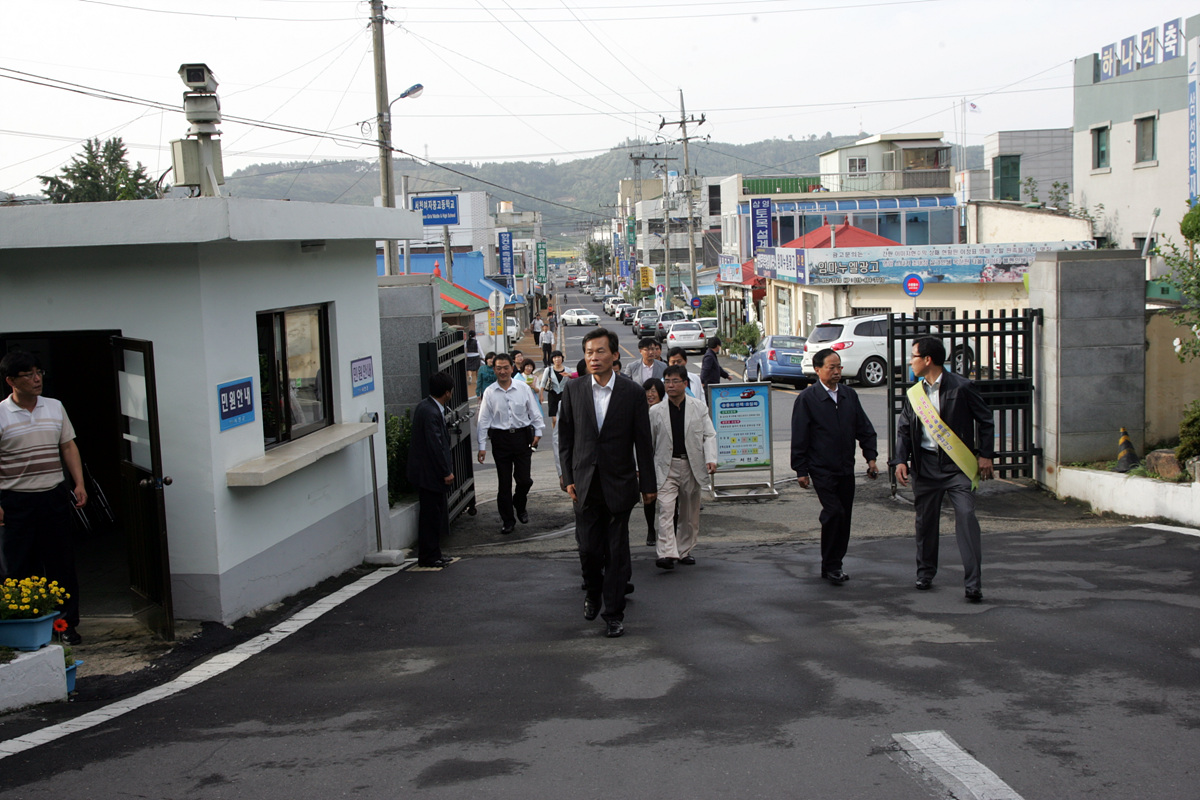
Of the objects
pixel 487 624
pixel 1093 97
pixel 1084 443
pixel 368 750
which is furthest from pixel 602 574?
pixel 1093 97

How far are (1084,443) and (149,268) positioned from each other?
930cm

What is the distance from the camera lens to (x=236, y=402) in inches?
275

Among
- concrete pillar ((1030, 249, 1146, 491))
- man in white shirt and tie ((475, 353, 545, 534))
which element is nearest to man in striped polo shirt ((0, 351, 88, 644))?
man in white shirt and tie ((475, 353, 545, 534))

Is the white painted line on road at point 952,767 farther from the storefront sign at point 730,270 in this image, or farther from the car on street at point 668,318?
the storefront sign at point 730,270

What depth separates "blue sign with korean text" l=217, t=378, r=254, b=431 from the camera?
22.3ft

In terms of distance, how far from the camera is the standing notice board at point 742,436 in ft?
40.4

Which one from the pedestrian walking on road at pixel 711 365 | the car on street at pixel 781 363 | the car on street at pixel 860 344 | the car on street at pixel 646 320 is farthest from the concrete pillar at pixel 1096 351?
the car on street at pixel 646 320

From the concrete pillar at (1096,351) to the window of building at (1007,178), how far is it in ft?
118

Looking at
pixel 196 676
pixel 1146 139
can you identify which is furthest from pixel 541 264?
pixel 196 676

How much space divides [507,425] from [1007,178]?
39.4 metres

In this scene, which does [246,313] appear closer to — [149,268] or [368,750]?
[149,268]

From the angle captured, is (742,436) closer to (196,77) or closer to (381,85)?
(196,77)

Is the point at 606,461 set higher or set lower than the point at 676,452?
higher

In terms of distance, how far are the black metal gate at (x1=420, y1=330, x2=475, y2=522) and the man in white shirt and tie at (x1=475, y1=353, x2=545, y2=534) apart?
36 centimetres
